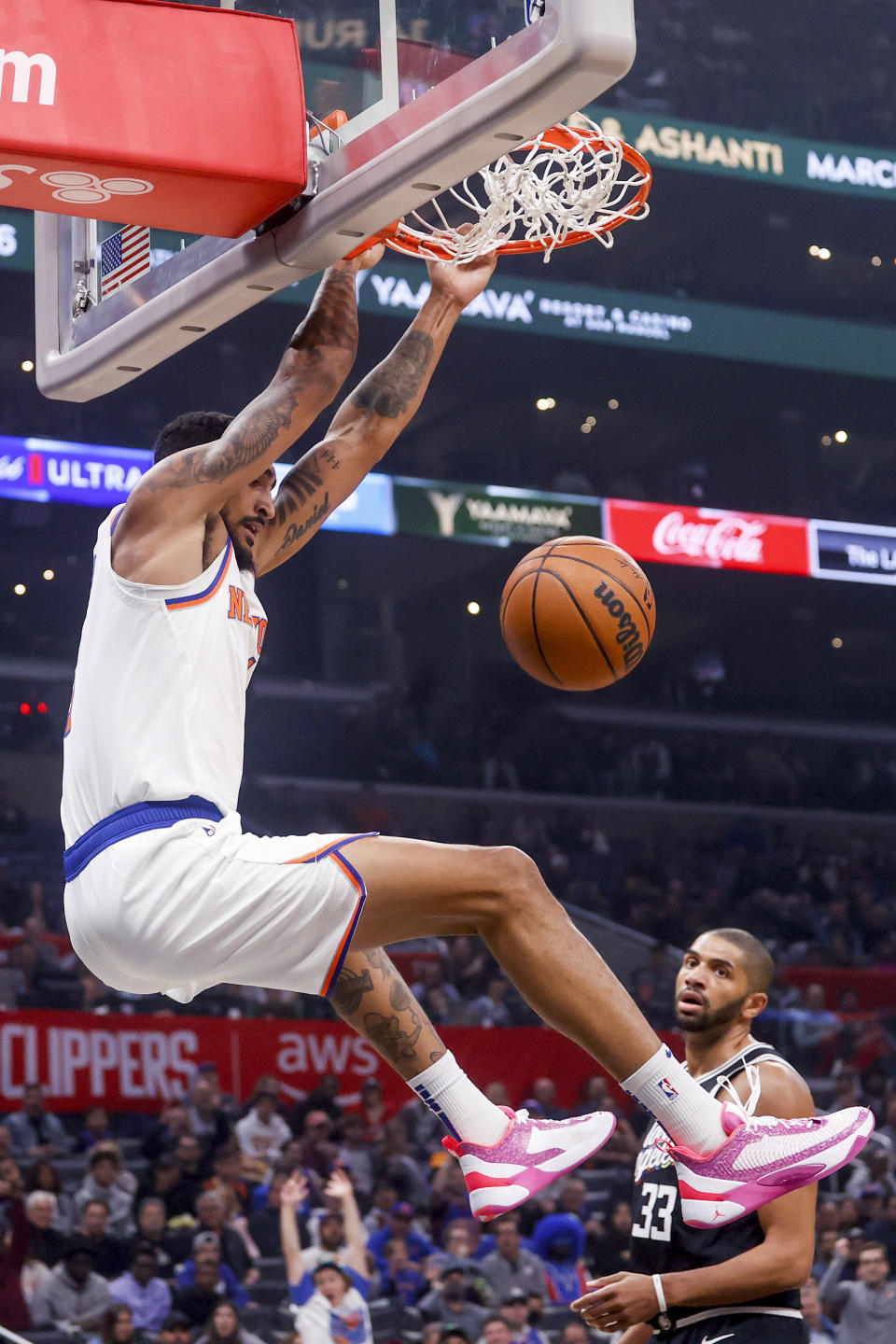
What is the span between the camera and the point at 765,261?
18.6 metres

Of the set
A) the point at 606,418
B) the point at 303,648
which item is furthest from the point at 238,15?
the point at 606,418

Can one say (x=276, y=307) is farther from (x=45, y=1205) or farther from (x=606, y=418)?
(x=45, y=1205)

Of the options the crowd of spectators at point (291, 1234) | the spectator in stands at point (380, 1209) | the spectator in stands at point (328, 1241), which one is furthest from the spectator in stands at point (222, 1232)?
the spectator in stands at point (380, 1209)

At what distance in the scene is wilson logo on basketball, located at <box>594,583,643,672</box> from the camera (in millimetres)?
3818

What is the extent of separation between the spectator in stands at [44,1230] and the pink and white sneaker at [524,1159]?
467cm

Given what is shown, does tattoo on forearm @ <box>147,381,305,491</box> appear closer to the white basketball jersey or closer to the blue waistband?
the white basketball jersey

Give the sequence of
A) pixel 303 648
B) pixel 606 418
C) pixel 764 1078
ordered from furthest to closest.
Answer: pixel 606 418 → pixel 303 648 → pixel 764 1078

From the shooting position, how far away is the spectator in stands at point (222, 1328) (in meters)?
7.23

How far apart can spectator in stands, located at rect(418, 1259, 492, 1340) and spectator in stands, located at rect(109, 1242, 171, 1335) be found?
4.10 feet

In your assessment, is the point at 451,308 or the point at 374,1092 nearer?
the point at 451,308

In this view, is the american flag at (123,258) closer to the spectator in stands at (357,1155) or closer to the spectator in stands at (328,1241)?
the spectator in stands at (328,1241)

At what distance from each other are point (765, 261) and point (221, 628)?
53.9ft

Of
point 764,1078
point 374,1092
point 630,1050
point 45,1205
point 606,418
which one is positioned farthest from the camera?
point 606,418

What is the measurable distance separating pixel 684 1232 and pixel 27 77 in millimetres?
2903
